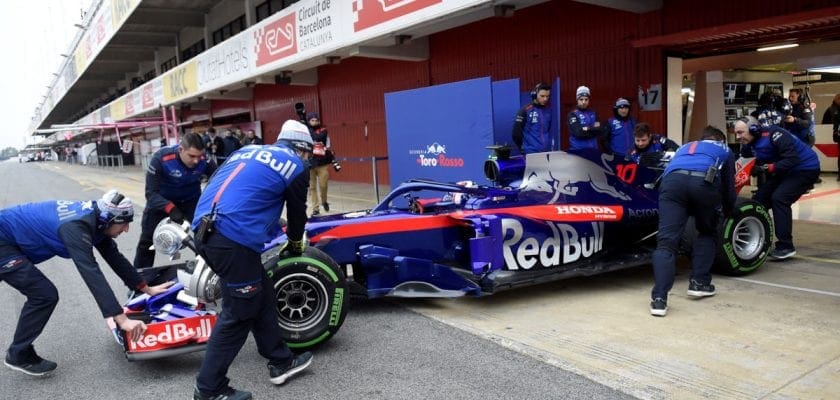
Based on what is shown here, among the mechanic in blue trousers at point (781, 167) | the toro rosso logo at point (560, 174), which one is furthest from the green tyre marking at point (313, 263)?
the mechanic in blue trousers at point (781, 167)

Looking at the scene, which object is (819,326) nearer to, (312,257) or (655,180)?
(655,180)

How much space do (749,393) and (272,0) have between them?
20602mm

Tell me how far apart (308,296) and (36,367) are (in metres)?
1.82

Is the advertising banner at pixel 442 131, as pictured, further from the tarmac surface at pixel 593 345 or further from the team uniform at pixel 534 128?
the tarmac surface at pixel 593 345

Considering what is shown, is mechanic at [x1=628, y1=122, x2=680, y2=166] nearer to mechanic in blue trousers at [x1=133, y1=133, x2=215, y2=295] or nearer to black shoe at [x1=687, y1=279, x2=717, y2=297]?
black shoe at [x1=687, y1=279, x2=717, y2=297]

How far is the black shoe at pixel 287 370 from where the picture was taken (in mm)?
3633

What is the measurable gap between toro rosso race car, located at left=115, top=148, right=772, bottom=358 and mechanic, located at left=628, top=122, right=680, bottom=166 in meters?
0.11

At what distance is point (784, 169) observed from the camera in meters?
5.97

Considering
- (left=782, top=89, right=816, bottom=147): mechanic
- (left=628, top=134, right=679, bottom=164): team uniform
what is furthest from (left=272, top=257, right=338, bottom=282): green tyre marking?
(left=782, top=89, right=816, bottom=147): mechanic

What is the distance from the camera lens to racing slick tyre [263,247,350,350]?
4.02 m

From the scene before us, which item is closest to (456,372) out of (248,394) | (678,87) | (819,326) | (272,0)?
(248,394)

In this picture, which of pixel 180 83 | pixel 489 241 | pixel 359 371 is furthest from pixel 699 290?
pixel 180 83

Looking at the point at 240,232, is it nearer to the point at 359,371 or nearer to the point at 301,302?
the point at 301,302

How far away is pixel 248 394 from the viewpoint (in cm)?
343
